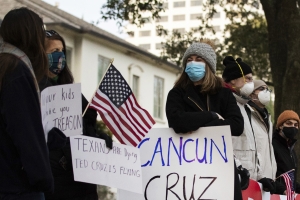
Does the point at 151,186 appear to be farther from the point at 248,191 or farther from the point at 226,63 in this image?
the point at 226,63

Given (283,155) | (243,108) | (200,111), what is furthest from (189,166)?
(283,155)

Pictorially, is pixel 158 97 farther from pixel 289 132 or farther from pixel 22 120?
pixel 22 120

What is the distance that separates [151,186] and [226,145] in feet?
2.31

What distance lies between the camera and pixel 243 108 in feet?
24.9

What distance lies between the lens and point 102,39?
35219mm

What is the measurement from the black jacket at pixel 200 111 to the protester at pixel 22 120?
207cm

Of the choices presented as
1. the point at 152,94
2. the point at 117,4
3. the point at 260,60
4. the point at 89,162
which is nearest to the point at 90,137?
the point at 89,162

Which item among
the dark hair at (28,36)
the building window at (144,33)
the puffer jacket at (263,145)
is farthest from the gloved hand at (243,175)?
the building window at (144,33)

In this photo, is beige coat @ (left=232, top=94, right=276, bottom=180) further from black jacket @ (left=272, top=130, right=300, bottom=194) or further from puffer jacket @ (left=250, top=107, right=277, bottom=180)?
black jacket @ (left=272, top=130, right=300, bottom=194)

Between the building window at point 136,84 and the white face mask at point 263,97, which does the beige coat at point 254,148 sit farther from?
the building window at point 136,84

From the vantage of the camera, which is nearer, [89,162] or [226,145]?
[89,162]

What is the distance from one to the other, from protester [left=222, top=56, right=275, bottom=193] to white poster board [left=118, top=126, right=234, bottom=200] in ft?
1.84

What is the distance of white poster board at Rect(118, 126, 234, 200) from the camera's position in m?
6.22

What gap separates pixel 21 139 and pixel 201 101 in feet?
8.53
